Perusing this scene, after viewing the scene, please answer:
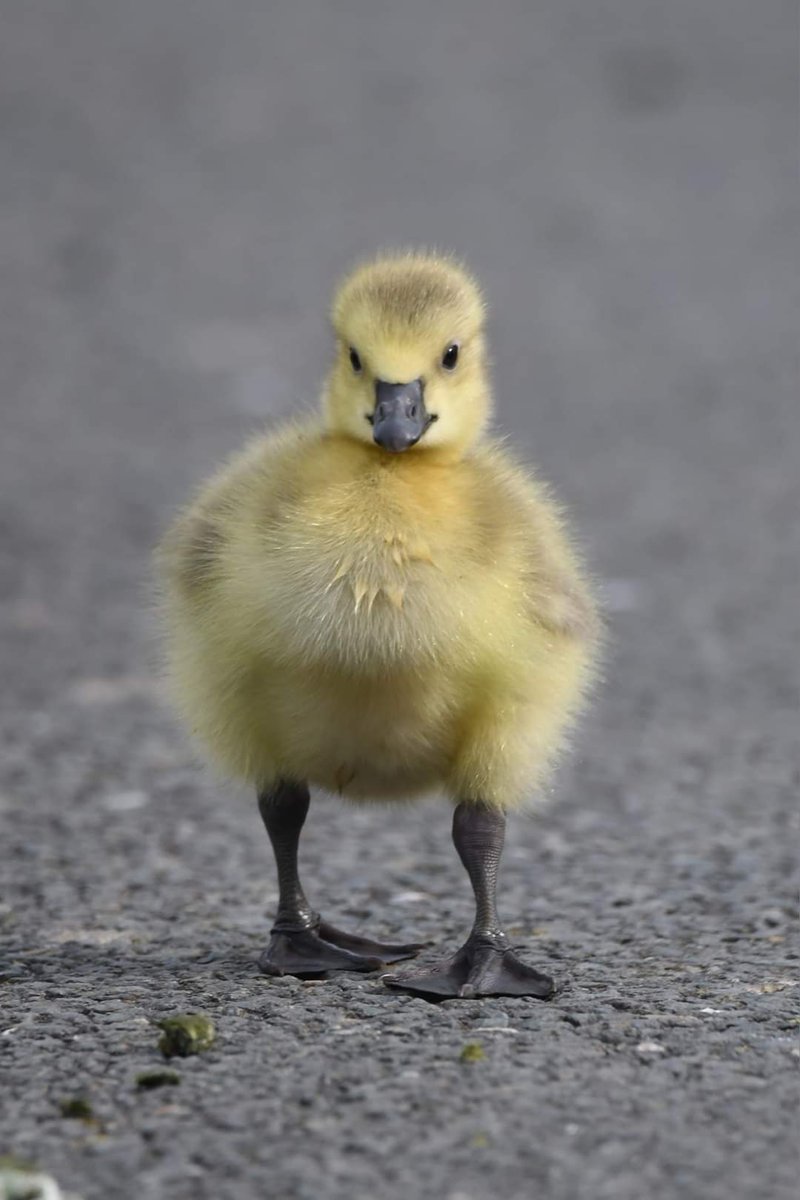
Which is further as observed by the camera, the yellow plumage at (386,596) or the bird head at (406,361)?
the bird head at (406,361)

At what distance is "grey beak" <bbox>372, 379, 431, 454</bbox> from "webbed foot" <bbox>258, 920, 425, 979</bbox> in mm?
1121

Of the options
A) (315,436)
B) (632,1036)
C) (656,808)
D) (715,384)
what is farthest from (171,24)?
(632,1036)

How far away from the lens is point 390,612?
12.5ft

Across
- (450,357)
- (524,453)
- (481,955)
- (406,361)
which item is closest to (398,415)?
(406,361)

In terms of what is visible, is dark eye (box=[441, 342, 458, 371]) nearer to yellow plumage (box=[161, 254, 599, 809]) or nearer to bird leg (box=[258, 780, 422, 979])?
yellow plumage (box=[161, 254, 599, 809])

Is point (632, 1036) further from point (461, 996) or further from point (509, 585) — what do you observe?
point (509, 585)

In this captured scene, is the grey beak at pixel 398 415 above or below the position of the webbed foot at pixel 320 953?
above

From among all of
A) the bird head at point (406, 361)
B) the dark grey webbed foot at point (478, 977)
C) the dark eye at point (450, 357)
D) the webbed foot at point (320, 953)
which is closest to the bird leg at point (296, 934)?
the webbed foot at point (320, 953)

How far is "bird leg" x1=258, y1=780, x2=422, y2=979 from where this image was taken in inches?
169

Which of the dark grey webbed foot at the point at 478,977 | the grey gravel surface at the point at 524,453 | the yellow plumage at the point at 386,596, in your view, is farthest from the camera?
the dark grey webbed foot at the point at 478,977

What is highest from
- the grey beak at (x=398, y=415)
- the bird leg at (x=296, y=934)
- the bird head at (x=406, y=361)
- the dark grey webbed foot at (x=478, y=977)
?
the bird head at (x=406, y=361)

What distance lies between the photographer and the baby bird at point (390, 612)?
12.7 ft

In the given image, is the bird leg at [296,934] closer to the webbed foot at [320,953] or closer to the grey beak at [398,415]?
the webbed foot at [320,953]

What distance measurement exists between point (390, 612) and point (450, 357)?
0.72m
